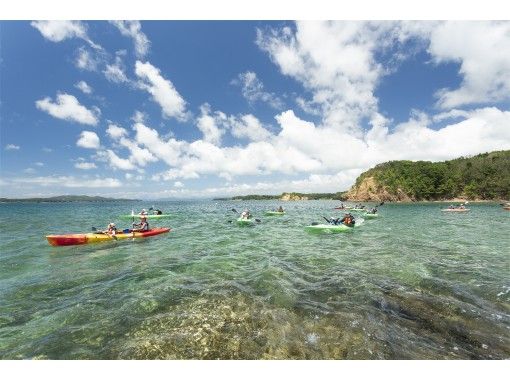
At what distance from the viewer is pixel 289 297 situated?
35.4ft

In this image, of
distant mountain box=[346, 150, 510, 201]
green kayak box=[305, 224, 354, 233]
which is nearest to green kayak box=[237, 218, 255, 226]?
green kayak box=[305, 224, 354, 233]

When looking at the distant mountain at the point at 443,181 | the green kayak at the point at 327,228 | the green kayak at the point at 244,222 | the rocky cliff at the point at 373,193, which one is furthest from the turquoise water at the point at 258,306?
the distant mountain at the point at 443,181

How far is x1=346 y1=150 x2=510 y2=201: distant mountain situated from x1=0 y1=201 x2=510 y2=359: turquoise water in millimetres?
130569

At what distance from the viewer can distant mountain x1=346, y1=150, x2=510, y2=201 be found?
12406cm

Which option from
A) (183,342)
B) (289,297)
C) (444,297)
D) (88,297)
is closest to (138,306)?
(88,297)

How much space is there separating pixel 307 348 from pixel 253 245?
15.3m

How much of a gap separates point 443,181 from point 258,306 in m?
153

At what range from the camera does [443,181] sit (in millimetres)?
134750

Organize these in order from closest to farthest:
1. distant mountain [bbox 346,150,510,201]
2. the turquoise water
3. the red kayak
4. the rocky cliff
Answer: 1. the turquoise water
2. the red kayak
3. distant mountain [bbox 346,150,510,201]
4. the rocky cliff

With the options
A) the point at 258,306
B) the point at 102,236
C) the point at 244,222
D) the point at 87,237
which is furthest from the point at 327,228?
the point at 87,237

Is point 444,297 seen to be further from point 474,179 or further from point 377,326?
point 474,179

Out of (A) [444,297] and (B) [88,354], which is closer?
(B) [88,354]

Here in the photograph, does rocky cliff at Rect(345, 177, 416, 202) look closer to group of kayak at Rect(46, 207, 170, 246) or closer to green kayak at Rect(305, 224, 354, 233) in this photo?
green kayak at Rect(305, 224, 354, 233)

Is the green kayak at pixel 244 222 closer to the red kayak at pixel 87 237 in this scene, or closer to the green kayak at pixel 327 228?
A: the green kayak at pixel 327 228
